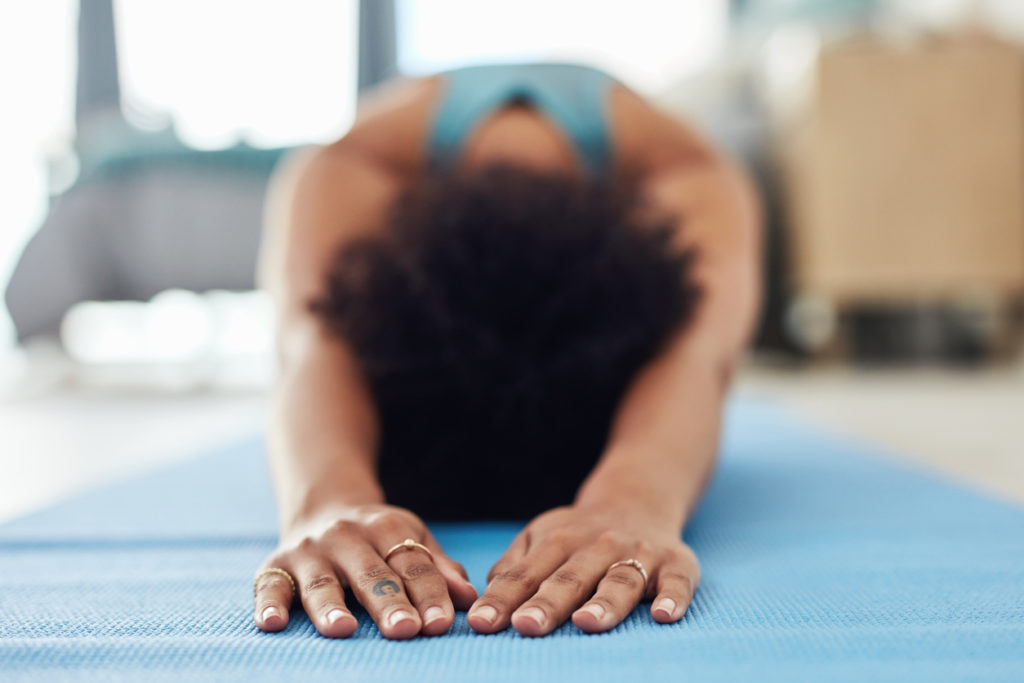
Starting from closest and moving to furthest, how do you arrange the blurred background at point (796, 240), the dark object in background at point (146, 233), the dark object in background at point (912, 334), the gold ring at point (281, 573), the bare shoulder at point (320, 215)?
the gold ring at point (281, 573) → the bare shoulder at point (320, 215) → the blurred background at point (796, 240) → the dark object in background at point (146, 233) → the dark object in background at point (912, 334)

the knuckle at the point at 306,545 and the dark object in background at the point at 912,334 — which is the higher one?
the knuckle at the point at 306,545

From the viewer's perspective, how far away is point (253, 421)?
220 cm

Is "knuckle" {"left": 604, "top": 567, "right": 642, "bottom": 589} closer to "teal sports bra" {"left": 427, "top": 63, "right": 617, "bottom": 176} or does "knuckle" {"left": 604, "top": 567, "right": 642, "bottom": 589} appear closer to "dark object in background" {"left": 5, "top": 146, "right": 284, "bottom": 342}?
"teal sports bra" {"left": 427, "top": 63, "right": 617, "bottom": 176}

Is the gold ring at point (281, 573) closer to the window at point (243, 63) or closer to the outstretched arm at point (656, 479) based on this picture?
the outstretched arm at point (656, 479)

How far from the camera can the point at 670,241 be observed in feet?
3.19

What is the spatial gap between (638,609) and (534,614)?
96 millimetres

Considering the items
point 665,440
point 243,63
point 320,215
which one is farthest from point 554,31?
point 665,440

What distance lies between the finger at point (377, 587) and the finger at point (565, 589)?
2.6 inches

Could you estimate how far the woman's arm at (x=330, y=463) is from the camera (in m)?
0.58

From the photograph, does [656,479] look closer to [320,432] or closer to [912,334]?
[320,432]

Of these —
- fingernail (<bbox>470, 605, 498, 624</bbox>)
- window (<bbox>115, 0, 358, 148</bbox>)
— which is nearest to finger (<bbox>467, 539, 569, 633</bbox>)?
fingernail (<bbox>470, 605, 498, 624</bbox>)

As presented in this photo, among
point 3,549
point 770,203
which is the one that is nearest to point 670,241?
point 3,549

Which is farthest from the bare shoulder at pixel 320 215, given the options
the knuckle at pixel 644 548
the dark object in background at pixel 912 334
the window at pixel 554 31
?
the window at pixel 554 31

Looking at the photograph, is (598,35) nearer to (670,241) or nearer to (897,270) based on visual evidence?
(897,270)
